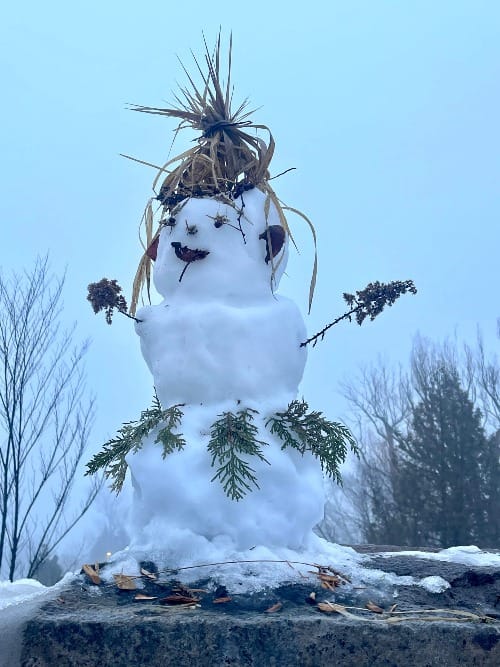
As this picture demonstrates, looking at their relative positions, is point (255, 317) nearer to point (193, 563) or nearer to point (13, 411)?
point (193, 563)

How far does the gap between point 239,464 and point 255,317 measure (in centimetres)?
69

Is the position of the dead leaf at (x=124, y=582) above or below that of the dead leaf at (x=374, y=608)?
above

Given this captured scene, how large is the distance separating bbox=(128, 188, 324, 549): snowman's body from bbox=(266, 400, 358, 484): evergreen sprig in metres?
0.04

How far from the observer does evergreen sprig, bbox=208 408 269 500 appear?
8.61 ft

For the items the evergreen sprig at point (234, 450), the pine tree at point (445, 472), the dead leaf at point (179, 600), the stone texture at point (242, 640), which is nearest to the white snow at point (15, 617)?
the stone texture at point (242, 640)

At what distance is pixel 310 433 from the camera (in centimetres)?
290

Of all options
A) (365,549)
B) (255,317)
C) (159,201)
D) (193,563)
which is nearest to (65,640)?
(193,563)

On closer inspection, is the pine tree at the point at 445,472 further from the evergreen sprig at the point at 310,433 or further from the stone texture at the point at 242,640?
the stone texture at the point at 242,640

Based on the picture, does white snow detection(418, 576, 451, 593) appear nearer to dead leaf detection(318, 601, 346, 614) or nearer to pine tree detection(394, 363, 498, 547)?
dead leaf detection(318, 601, 346, 614)

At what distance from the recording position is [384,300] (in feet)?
10.1

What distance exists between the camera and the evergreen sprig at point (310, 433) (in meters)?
2.88

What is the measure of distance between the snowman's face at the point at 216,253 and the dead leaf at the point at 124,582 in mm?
1240

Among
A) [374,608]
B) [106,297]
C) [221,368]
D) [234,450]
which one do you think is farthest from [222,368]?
[374,608]

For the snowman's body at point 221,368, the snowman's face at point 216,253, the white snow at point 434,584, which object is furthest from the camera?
the snowman's face at point 216,253
